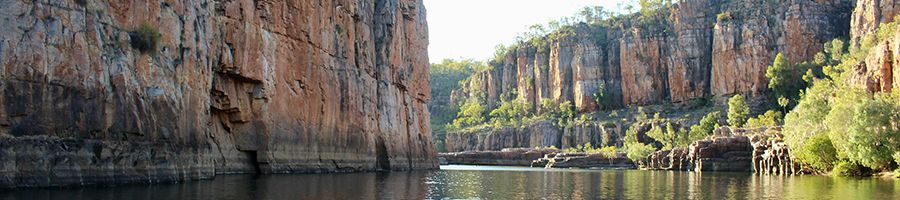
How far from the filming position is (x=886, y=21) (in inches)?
4761

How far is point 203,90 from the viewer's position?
48406mm

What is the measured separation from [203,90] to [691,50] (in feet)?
435

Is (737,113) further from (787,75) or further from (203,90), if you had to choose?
(203,90)

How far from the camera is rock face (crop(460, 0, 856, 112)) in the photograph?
151m

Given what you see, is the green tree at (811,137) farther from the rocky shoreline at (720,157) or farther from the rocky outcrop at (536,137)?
the rocky outcrop at (536,137)

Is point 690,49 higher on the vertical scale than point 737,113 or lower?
higher

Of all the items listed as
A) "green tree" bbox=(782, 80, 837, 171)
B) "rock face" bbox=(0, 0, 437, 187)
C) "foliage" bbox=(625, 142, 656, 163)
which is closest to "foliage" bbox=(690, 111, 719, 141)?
"foliage" bbox=(625, 142, 656, 163)

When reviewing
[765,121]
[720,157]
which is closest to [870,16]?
[765,121]

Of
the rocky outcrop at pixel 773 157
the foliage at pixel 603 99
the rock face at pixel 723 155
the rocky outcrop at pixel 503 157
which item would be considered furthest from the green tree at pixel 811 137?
the foliage at pixel 603 99

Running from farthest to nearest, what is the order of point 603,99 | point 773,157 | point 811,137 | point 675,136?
point 603,99, point 675,136, point 773,157, point 811,137

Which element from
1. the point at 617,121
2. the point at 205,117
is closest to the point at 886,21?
the point at 617,121

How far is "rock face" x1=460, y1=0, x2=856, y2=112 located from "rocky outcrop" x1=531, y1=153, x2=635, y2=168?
40545 millimetres

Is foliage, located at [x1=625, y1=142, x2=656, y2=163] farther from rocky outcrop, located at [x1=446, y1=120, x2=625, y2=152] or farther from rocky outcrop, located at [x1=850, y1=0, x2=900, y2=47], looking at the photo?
rocky outcrop, located at [x1=446, y1=120, x2=625, y2=152]

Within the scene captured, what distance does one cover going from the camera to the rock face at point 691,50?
494 feet
